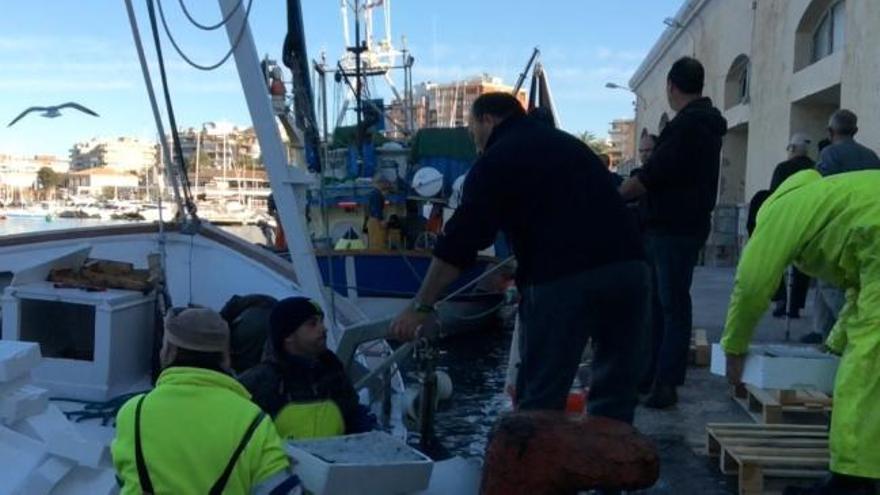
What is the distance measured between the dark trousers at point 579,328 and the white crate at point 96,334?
288 cm

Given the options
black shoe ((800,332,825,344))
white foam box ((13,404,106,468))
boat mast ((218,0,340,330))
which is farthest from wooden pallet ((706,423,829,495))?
white foam box ((13,404,106,468))

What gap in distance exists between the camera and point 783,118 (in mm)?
Answer: 18359

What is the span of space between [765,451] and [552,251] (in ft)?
5.11

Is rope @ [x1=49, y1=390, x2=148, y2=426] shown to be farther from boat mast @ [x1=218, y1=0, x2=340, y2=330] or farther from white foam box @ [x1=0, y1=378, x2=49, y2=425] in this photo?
boat mast @ [x1=218, y1=0, x2=340, y2=330]

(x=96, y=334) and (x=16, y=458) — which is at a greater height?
(x=96, y=334)

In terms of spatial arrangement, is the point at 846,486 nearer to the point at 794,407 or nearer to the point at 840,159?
→ the point at 794,407

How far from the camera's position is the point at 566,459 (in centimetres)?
274

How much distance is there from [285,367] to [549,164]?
1.26 metres

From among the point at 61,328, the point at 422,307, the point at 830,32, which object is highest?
the point at 830,32

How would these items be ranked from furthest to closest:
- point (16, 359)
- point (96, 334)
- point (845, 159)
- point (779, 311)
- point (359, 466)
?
1. point (779, 311)
2. point (845, 159)
3. point (96, 334)
4. point (16, 359)
5. point (359, 466)

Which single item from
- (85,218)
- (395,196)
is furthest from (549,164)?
(85,218)

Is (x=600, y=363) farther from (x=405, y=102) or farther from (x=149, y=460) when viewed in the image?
(x=405, y=102)

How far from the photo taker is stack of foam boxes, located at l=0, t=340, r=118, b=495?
3893 millimetres

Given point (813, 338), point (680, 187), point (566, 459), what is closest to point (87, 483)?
point (566, 459)
